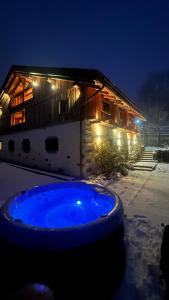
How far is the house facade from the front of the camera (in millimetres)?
9875

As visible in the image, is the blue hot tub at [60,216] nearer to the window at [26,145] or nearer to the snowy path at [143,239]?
the snowy path at [143,239]

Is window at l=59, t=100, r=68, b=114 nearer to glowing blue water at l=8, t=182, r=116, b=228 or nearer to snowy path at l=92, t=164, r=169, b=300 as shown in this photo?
snowy path at l=92, t=164, r=169, b=300

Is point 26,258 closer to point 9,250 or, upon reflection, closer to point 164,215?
point 9,250

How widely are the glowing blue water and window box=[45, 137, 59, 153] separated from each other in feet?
19.6

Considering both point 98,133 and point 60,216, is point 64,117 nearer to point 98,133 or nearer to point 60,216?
point 98,133

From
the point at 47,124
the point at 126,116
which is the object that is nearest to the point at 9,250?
the point at 47,124

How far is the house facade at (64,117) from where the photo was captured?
988cm

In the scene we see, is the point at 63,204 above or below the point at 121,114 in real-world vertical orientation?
below

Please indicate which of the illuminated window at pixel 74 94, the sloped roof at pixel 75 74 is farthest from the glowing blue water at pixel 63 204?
the illuminated window at pixel 74 94

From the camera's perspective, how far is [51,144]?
40.0ft

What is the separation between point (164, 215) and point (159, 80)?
132 ft

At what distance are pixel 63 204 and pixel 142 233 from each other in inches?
108

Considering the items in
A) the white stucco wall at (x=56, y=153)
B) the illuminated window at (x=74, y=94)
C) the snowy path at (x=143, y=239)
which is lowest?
the snowy path at (x=143, y=239)

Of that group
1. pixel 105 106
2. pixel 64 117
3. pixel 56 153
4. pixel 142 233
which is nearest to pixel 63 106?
pixel 64 117
